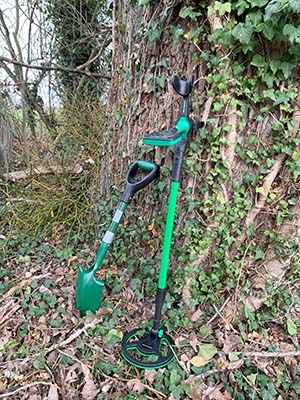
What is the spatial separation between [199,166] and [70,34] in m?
3.20

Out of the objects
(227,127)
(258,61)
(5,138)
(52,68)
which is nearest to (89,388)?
(227,127)

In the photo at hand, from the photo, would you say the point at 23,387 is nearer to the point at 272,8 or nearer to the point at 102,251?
the point at 102,251

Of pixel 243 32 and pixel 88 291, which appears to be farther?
pixel 88 291

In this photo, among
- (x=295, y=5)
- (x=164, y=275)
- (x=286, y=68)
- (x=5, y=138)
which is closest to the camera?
(x=295, y=5)

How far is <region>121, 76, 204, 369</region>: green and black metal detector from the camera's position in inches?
51.3

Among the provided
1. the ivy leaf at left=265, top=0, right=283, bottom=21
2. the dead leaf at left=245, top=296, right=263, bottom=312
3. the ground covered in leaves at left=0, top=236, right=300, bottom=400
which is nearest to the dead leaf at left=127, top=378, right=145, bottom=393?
the ground covered in leaves at left=0, top=236, right=300, bottom=400

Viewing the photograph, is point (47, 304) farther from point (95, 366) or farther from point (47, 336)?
point (95, 366)

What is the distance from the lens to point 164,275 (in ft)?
4.75

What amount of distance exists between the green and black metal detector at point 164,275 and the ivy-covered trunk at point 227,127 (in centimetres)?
13

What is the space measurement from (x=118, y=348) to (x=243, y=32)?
156 cm

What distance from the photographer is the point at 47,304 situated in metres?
1.78

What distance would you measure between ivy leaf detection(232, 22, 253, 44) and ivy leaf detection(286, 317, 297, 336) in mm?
1424

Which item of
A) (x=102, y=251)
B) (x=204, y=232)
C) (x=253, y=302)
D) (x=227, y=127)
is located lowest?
(x=253, y=302)

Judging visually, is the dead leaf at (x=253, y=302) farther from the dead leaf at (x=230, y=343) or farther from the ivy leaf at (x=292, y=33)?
the ivy leaf at (x=292, y=33)
